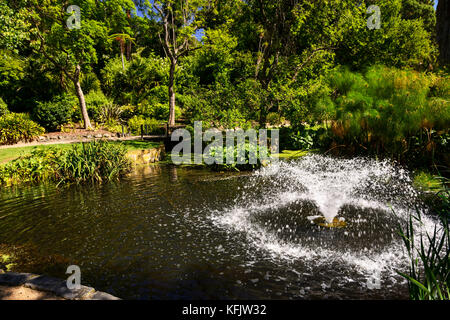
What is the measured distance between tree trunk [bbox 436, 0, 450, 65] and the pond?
376cm

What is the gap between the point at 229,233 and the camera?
17.7 feet

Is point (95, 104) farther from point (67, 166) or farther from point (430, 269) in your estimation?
point (430, 269)

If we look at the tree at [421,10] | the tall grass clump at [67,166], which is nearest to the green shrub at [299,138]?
the tall grass clump at [67,166]

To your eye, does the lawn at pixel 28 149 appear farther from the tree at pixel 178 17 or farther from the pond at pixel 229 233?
the tree at pixel 178 17

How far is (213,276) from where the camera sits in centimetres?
398

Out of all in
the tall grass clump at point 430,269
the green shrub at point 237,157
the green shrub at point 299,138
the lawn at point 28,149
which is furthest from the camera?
the green shrub at point 299,138

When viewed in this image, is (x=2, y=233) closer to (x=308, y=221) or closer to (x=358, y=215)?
(x=308, y=221)

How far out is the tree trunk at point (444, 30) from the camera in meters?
8.66

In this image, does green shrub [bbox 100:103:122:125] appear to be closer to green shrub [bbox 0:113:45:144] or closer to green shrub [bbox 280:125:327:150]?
green shrub [bbox 0:113:45:144]

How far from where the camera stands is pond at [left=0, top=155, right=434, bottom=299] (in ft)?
12.4

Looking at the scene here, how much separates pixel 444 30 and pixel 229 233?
9.27m

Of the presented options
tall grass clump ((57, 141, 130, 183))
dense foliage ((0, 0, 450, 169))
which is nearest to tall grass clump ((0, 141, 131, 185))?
tall grass clump ((57, 141, 130, 183))

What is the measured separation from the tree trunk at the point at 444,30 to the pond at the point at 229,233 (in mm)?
3758

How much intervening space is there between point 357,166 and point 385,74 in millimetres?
3274
